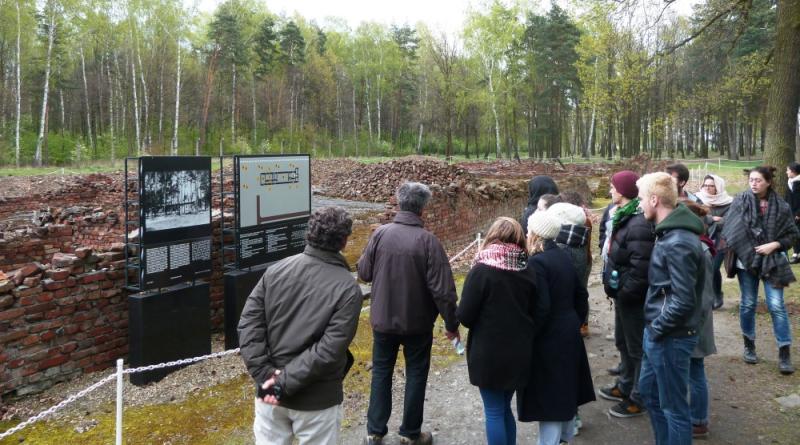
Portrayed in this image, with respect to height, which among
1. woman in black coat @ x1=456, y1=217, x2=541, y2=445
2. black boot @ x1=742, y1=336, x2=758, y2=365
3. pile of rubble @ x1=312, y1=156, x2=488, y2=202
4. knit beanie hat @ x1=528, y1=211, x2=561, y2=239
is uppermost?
pile of rubble @ x1=312, y1=156, x2=488, y2=202

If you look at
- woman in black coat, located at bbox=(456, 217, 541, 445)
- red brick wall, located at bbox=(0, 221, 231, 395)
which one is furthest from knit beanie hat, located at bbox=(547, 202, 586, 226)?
red brick wall, located at bbox=(0, 221, 231, 395)

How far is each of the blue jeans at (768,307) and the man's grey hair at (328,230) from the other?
4224 mm

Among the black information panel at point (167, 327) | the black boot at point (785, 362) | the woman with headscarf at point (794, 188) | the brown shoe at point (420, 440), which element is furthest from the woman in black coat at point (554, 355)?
the woman with headscarf at point (794, 188)

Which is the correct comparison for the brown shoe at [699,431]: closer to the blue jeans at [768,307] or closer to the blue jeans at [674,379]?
the blue jeans at [674,379]

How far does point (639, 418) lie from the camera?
14.7 feet

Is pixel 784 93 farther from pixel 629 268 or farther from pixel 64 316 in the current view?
pixel 64 316

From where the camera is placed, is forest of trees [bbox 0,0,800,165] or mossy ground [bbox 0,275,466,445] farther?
forest of trees [bbox 0,0,800,165]

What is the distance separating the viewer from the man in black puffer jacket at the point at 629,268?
3.87 meters

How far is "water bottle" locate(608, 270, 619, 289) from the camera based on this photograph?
13.2ft

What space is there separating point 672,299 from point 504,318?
37.6 inches

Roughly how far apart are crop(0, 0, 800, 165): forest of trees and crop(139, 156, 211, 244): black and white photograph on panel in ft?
93.7

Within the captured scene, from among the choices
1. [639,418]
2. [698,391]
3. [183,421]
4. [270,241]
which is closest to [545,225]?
[698,391]

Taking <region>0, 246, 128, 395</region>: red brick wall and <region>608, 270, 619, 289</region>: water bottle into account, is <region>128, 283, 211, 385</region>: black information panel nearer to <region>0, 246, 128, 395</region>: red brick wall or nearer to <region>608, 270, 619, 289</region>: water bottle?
<region>0, 246, 128, 395</region>: red brick wall

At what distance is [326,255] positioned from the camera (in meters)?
2.93
